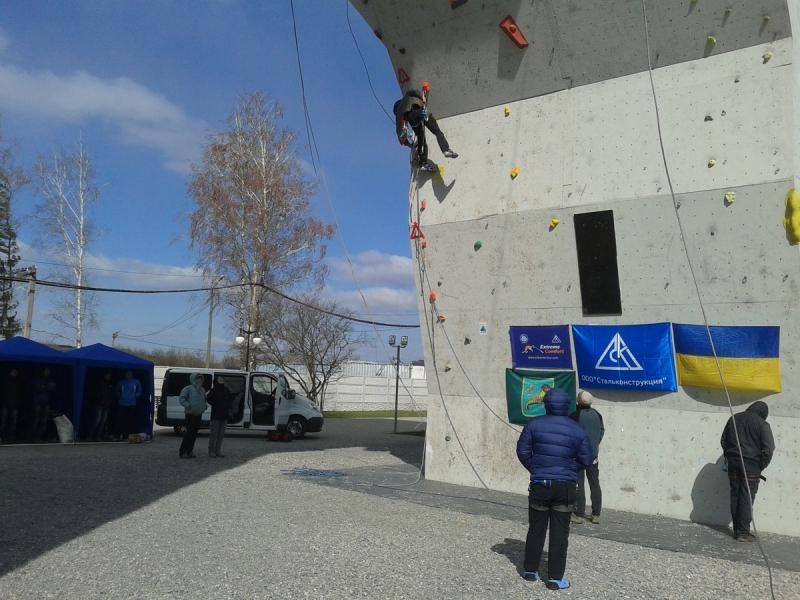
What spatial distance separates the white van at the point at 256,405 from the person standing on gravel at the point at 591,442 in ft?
39.7

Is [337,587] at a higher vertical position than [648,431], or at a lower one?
lower

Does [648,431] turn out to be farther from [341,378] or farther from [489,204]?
[341,378]

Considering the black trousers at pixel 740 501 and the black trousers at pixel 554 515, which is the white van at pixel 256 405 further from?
the black trousers at pixel 554 515

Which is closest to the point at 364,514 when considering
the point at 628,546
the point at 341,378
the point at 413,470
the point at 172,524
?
the point at 172,524

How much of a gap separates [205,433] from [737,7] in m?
18.0

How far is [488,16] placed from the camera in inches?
418

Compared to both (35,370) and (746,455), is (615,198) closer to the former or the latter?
(746,455)

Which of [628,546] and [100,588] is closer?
[100,588]

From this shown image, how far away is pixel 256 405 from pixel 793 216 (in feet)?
49.8

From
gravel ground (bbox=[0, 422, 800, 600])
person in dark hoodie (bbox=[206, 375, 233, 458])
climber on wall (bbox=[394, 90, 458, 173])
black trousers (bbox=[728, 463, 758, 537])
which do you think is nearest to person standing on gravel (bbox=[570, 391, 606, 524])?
gravel ground (bbox=[0, 422, 800, 600])

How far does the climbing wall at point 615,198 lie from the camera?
29.1 ft

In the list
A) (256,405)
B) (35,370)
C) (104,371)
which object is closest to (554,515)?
(104,371)

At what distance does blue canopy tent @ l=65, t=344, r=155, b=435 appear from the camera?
16.9 m

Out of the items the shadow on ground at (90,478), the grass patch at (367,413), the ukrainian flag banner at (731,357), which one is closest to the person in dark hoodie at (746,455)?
the ukrainian flag banner at (731,357)
